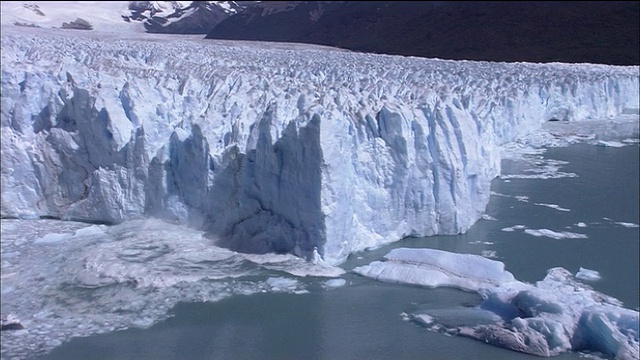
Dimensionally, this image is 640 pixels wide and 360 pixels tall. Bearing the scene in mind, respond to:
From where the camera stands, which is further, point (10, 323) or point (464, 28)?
point (464, 28)

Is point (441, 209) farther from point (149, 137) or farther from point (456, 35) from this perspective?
point (456, 35)

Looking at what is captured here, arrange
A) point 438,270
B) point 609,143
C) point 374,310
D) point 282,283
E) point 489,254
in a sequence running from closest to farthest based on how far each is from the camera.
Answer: point 374,310 < point 282,283 < point 438,270 < point 489,254 < point 609,143

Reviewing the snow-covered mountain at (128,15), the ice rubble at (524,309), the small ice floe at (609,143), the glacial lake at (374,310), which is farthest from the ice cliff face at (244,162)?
the snow-covered mountain at (128,15)

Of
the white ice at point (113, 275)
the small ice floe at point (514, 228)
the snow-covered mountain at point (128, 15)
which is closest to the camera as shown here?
the white ice at point (113, 275)

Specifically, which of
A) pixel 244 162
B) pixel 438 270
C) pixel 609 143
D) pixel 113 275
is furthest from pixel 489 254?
pixel 609 143

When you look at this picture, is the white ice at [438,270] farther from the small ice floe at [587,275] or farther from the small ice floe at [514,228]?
the small ice floe at [514,228]

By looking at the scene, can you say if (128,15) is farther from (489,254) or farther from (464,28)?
(489,254)

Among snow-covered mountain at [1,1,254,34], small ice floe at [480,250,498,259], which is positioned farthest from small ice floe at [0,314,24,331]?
snow-covered mountain at [1,1,254,34]
